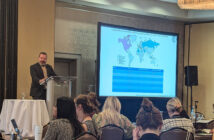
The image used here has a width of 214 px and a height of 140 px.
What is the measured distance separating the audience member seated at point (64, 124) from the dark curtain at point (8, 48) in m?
3.12

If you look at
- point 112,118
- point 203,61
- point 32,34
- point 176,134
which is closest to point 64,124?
point 176,134

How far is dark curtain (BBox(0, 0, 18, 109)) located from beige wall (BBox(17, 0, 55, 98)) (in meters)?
0.25

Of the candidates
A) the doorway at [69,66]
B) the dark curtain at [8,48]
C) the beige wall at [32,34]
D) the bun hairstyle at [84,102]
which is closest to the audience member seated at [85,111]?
the bun hairstyle at [84,102]

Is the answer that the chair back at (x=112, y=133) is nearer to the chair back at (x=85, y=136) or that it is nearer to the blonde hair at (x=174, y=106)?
the blonde hair at (x=174, y=106)

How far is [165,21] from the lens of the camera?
9102mm

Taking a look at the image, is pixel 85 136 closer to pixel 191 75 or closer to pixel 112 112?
pixel 112 112

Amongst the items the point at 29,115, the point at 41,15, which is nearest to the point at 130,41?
the point at 41,15

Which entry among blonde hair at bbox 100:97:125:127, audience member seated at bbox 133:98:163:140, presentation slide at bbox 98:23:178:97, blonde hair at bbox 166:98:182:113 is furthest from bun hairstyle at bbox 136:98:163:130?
presentation slide at bbox 98:23:178:97

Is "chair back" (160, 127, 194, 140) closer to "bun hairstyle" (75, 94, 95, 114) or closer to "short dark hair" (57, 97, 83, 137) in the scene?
"bun hairstyle" (75, 94, 95, 114)

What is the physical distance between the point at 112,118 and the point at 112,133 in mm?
373

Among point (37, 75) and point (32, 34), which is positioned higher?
point (32, 34)

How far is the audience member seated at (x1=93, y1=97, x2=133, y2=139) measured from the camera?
164 inches

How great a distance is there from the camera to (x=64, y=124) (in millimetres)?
2846

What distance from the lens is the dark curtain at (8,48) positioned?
574cm
